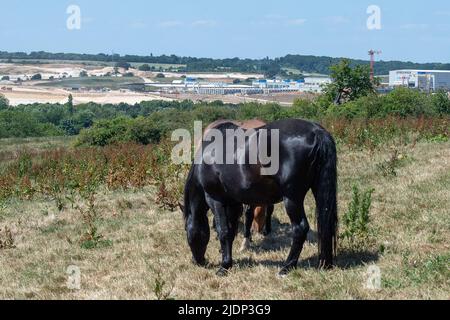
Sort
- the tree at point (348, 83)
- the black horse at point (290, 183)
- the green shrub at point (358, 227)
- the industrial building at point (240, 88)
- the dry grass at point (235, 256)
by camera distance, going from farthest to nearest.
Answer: the industrial building at point (240, 88) < the tree at point (348, 83) < the green shrub at point (358, 227) < the black horse at point (290, 183) < the dry grass at point (235, 256)

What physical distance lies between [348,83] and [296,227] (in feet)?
150

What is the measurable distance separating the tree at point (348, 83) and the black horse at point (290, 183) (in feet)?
143

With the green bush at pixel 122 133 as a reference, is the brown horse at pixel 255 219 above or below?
above

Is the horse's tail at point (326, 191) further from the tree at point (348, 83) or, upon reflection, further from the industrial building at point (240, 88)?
the industrial building at point (240, 88)

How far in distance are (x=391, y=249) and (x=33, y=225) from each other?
6.93 metres

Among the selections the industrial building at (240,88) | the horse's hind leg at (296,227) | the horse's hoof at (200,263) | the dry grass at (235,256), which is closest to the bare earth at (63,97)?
the industrial building at (240,88)

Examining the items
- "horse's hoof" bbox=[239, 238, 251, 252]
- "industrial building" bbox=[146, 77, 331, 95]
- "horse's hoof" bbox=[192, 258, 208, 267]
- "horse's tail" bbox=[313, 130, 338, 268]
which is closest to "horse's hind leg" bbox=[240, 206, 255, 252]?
"horse's hoof" bbox=[239, 238, 251, 252]

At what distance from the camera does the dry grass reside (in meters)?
6.32

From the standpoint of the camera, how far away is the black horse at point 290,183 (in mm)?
6742

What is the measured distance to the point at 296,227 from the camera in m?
6.94

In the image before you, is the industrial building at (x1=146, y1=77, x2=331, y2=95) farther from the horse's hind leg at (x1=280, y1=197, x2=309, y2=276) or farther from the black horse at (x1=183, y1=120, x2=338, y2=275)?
the horse's hind leg at (x1=280, y1=197, x2=309, y2=276)
